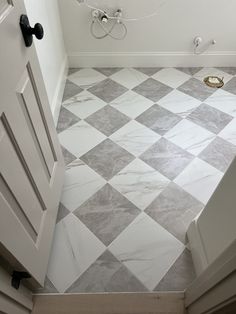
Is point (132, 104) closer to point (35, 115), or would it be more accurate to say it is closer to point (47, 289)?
point (35, 115)

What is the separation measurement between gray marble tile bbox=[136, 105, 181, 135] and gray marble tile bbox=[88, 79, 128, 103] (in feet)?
1.05

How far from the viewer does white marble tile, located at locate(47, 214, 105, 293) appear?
1.17m

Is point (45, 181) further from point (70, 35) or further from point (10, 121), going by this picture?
point (70, 35)

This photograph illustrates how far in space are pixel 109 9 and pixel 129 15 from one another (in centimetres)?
17

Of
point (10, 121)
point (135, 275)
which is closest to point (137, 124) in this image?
point (135, 275)

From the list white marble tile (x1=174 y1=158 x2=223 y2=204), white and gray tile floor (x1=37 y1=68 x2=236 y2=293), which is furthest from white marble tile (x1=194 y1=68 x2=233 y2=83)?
white marble tile (x1=174 y1=158 x2=223 y2=204)

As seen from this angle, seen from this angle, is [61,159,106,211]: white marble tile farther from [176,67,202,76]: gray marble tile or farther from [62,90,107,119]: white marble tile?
[176,67,202,76]: gray marble tile

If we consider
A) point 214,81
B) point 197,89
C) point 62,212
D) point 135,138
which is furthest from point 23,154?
point 214,81

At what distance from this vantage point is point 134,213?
4.58ft

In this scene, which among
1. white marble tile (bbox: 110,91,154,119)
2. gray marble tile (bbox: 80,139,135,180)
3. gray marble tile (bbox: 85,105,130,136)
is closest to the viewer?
gray marble tile (bbox: 80,139,135,180)

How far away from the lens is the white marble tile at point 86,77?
87.4 inches

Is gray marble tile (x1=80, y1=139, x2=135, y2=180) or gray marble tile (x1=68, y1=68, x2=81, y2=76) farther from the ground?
gray marble tile (x1=68, y1=68, x2=81, y2=76)

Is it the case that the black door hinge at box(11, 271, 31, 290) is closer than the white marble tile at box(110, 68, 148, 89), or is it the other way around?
the black door hinge at box(11, 271, 31, 290)

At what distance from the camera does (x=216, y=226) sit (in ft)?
3.10
